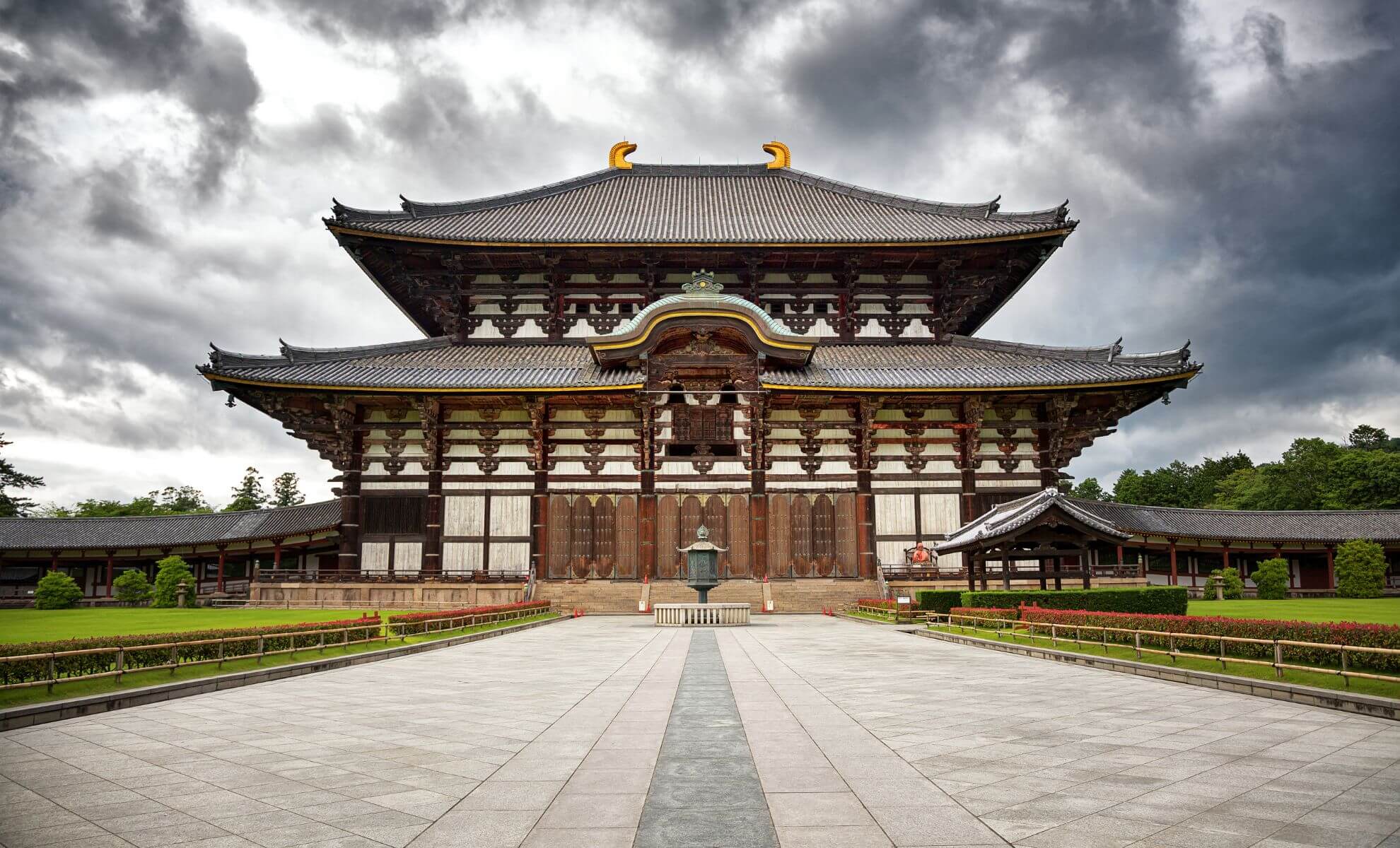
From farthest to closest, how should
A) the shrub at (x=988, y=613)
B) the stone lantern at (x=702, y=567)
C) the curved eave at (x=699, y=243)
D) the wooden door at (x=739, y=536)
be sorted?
the curved eave at (x=699, y=243), the wooden door at (x=739, y=536), the stone lantern at (x=702, y=567), the shrub at (x=988, y=613)

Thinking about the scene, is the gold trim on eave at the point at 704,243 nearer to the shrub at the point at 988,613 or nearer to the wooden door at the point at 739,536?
the wooden door at the point at 739,536

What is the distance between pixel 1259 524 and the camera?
42000 mm

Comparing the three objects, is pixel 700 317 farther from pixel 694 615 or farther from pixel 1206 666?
pixel 1206 666

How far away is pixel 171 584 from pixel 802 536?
83.4 feet

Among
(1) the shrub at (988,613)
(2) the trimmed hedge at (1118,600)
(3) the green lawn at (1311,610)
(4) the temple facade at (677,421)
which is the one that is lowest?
(3) the green lawn at (1311,610)

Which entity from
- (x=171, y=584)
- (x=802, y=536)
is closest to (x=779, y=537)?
(x=802, y=536)

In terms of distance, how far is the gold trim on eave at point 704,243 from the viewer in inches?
1335

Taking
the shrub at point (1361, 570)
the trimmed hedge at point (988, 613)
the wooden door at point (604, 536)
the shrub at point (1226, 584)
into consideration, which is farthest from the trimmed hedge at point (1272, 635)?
the shrub at point (1361, 570)

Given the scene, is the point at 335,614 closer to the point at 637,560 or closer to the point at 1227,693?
the point at 637,560

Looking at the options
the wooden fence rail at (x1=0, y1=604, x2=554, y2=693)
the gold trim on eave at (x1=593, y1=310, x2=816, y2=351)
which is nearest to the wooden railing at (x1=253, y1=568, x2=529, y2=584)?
the wooden fence rail at (x1=0, y1=604, x2=554, y2=693)

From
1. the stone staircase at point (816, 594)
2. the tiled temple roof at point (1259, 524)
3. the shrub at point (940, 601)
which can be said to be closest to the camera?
the shrub at point (940, 601)

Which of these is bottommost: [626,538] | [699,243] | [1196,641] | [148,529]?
[1196,641]

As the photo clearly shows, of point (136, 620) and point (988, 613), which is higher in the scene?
point (988, 613)

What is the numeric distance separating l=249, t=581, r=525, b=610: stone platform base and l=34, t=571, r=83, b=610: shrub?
1117cm
